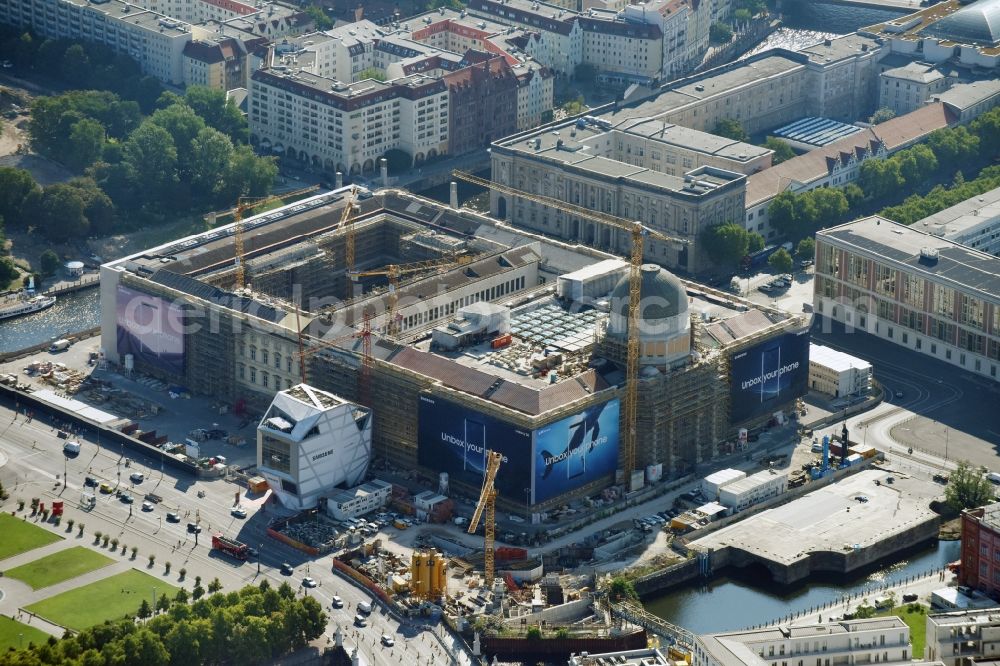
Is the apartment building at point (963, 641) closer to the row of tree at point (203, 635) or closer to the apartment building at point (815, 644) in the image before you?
the apartment building at point (815, 644)

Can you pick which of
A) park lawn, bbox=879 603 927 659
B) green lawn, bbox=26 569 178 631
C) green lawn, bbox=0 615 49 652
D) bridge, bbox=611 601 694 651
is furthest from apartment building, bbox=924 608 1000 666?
green lawn, bbox=0 615 49 652

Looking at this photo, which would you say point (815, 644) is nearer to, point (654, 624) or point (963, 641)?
point (963, 641)

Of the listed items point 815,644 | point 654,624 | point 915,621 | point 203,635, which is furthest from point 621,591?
point 203,635

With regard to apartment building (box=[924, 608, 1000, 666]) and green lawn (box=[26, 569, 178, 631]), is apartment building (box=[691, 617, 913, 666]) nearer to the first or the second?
apartment building (box=[924, 608, 1000, 666])

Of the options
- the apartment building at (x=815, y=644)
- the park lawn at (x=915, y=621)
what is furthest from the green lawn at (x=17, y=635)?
the park lawn at (x=915, y=621)

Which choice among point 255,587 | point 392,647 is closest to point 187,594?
point 255,587

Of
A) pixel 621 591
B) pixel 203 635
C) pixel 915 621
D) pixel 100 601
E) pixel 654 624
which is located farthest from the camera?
pixel 621 591

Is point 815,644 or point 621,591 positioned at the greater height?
point 815,644
